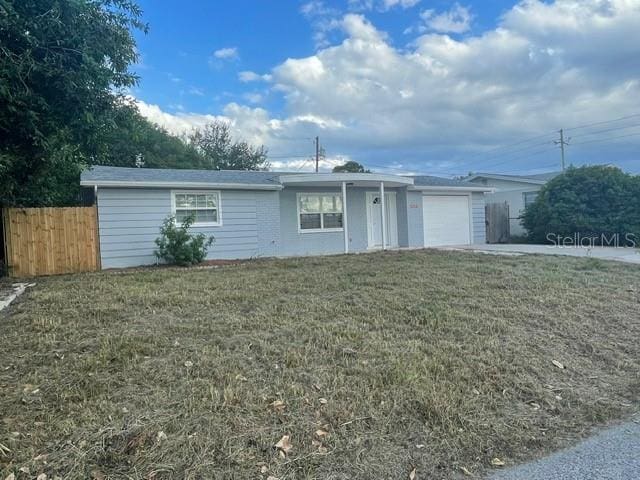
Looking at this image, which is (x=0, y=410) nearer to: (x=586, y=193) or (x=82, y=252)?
(x=82, y=252)

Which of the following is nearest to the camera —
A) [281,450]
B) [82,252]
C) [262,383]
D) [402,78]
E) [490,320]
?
[281,450]

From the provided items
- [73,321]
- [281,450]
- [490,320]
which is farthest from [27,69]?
[490,320]

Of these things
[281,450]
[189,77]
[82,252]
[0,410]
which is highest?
[189,77]

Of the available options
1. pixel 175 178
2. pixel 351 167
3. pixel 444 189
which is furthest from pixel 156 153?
pixel 444 189

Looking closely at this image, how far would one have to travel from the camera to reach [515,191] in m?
22.7

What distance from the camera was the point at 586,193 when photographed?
1728 centimetres

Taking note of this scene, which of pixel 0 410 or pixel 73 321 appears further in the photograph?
pixel 73 321

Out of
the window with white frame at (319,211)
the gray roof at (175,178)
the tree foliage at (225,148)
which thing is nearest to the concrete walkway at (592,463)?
the gray roof at (175,178)

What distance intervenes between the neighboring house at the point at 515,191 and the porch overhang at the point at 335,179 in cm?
970

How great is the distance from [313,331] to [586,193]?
1661 centimetres

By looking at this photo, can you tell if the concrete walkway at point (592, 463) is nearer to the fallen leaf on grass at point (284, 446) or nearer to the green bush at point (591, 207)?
the fallen leaf on grass at point (284, 446)

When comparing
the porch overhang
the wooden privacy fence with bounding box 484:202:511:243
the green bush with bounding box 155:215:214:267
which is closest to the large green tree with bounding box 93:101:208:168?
the porch overhang

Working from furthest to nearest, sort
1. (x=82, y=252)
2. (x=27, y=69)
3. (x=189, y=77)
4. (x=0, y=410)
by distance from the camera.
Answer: (x=189, y=77) → (x=82, y=252) → (x=27, y=69) → (x=0, y=410)

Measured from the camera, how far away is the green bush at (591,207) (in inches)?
647
